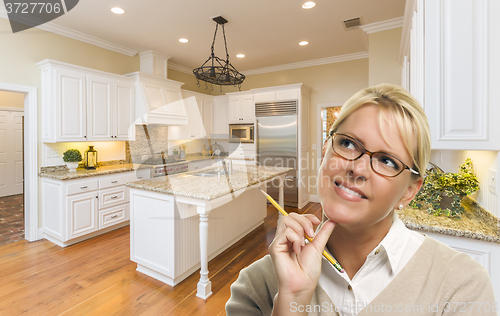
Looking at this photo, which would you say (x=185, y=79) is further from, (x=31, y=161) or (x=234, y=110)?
(x=31, y=161)

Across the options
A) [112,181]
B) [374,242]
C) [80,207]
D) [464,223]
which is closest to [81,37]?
[112,181]

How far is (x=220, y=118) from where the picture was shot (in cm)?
591

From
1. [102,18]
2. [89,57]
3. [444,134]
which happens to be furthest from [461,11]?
[89,57]

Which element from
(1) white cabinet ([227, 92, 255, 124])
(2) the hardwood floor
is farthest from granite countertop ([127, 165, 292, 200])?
(1) white cabinet ([227, 92, 255, 124])

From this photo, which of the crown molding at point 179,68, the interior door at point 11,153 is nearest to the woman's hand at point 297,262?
the crown molding at point 179,68

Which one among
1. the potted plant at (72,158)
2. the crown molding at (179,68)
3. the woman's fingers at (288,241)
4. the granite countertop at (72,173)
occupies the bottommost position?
the granite countertop at (72,173)

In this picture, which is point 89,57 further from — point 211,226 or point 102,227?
point 211,226

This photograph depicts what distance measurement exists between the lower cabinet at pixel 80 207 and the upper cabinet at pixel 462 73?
3784 millimetres

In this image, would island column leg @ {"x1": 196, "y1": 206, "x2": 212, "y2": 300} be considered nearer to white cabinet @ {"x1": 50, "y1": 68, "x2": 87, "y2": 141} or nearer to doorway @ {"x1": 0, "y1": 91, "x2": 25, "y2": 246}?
white cabinet @ {"x1": 50, "y1": 68, "x2": 87, "y2": 141}

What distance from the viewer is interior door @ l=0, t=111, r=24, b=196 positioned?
544 cm

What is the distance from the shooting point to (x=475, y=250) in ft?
4.46

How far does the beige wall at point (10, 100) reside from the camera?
542 centimetres

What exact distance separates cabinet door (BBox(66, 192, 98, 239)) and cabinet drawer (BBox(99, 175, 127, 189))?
161 millimetres

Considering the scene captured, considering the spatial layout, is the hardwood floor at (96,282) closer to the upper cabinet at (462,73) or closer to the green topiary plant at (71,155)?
the green topiary plant at (71,155)
